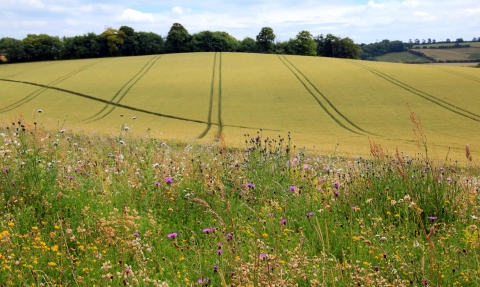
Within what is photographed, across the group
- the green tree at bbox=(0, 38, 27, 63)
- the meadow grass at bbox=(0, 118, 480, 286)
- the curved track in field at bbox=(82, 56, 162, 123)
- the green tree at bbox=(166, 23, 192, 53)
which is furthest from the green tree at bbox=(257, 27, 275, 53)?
the meadow grass at bbox=(0, 118, 480, 286)

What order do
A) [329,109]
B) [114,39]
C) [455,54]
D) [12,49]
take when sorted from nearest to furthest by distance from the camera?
[329,109]
[12,49]
[114,39]
[455,54]

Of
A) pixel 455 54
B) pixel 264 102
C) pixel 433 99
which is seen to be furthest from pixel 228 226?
pixel 455 54

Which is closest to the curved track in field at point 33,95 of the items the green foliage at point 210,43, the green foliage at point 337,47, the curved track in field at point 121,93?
the curved track in field at point 121,93

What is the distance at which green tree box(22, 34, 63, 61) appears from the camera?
241 feet

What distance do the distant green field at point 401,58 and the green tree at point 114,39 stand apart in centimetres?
6817

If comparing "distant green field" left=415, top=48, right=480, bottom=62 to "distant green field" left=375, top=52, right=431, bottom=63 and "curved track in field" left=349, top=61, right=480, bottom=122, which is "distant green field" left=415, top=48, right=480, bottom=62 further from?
"curved track in field" left=349, top=61, right=480, bottom=122

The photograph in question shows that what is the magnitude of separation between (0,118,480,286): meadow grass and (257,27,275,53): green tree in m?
85.9

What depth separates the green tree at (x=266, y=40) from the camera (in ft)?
296

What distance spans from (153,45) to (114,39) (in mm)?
7651

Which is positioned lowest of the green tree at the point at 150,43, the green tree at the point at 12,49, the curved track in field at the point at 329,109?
the curved track in field at the point at 329,109

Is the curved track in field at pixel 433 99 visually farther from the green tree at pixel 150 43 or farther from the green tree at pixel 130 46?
the green tree at pixel 130 46

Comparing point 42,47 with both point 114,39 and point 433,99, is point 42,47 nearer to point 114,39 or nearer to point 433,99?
point 114,39

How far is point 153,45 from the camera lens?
82.8 m

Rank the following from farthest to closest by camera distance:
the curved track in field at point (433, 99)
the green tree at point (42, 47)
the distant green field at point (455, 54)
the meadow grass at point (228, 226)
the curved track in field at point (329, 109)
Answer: the distant green field at point (455, 54) < the green tree at point (42, 47) < the curved track in field at point (433, 99) < the curved track in field at point (329, 109) < the meadow grass at point (228, 226)
